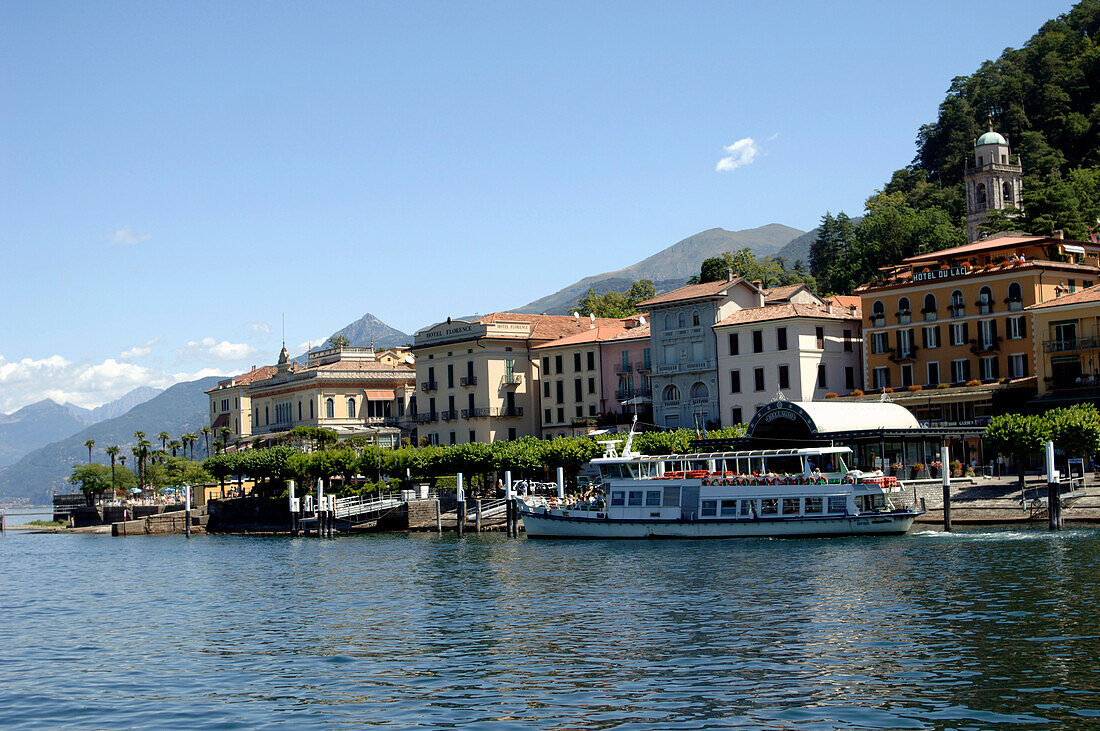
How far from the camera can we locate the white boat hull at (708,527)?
193 feet

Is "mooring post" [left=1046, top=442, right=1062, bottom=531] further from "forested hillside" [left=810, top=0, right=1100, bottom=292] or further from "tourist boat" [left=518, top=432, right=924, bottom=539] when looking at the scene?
"forested hillside" [left=810, top=0, right=1100, bottom=292]

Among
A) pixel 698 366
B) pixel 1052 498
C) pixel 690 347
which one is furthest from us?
pixel 690 347

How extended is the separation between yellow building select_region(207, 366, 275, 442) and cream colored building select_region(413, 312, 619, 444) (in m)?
32.5

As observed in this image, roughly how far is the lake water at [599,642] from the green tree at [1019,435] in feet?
26.6

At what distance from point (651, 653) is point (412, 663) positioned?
19.1 ft

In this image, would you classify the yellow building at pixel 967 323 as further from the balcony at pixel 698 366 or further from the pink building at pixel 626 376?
the pink building at pixel 626 376

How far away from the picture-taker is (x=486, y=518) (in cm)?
7819

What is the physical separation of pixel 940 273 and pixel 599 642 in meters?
56.5

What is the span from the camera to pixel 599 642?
32344 mm

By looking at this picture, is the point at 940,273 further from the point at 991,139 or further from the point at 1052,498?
the point at 991,139

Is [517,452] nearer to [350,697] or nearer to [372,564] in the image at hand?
[372,564]

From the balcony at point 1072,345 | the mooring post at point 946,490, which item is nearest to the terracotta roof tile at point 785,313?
the balcony at point 1072,345

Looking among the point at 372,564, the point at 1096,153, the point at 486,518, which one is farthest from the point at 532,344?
the point at 1096,153

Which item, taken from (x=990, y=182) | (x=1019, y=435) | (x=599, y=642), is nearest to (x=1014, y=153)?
(x=990, y=182)
